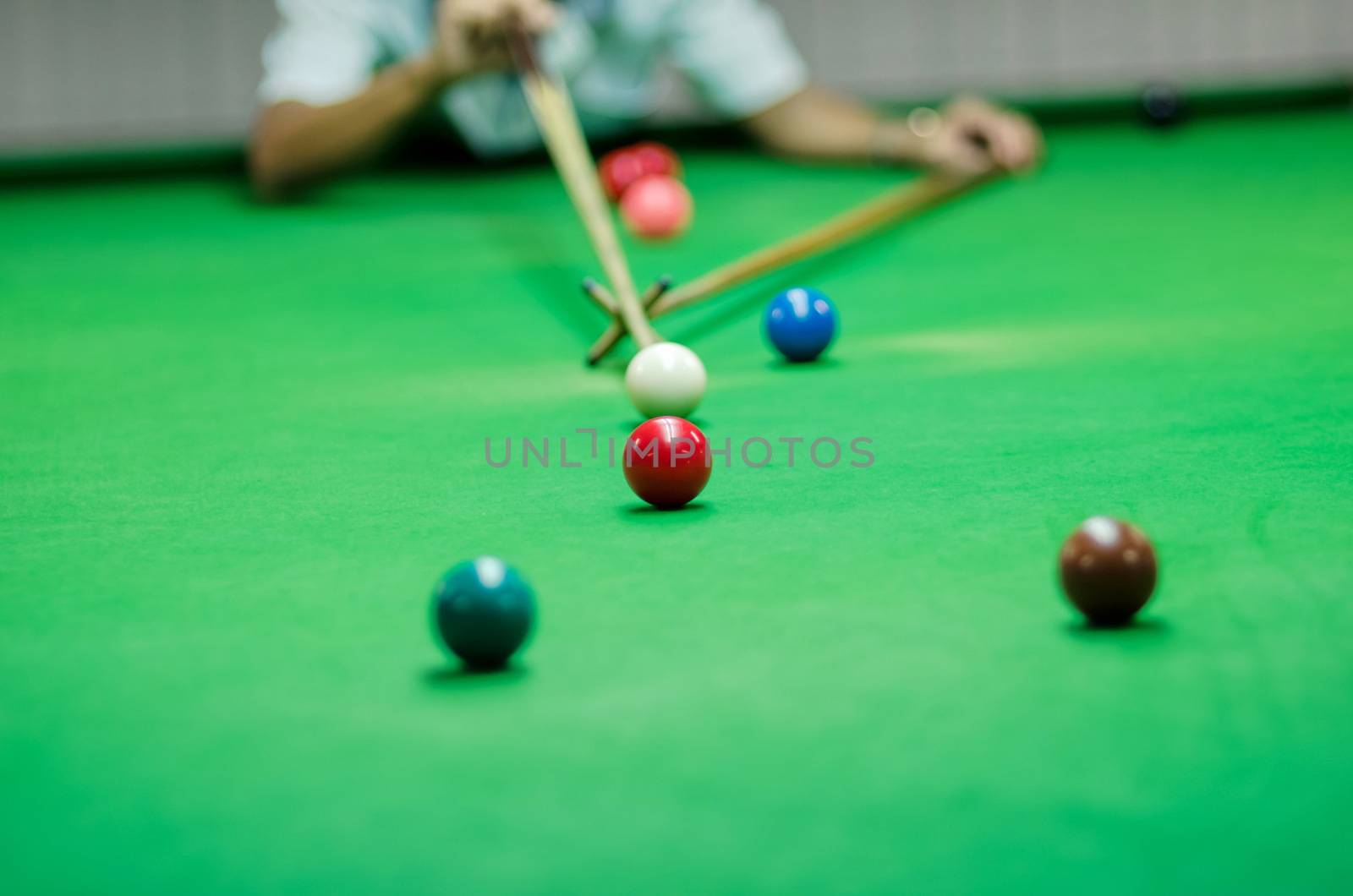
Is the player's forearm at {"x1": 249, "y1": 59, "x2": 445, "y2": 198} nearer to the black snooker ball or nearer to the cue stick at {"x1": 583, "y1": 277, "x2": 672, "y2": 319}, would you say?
the cue stick at {"x1": 583, "y1": 277, "x2": 672, "y2": 319}

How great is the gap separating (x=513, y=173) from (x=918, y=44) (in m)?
2.65

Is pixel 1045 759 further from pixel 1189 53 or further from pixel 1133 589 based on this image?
pixel 1189 53

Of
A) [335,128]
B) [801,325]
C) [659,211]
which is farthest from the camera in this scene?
[335,128]

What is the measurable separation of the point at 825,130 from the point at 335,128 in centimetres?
163

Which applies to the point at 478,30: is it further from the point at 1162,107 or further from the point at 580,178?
the point at 1162,107

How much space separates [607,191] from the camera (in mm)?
5449

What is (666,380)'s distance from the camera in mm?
2445

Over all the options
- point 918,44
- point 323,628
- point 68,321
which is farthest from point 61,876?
point 918,44

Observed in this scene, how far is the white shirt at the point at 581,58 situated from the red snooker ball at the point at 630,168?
388 millimetres

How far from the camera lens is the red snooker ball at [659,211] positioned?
4414 millimetres

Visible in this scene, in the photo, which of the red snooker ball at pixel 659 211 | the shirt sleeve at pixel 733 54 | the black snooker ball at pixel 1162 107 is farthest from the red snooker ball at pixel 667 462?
the black snooker ball at pixel 1162 107

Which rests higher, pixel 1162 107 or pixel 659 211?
pixel 659 211

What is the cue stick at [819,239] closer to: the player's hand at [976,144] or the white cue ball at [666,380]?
the player's hand at [976,144]

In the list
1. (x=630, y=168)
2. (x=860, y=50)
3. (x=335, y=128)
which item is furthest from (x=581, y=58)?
(x=860, y=50)
